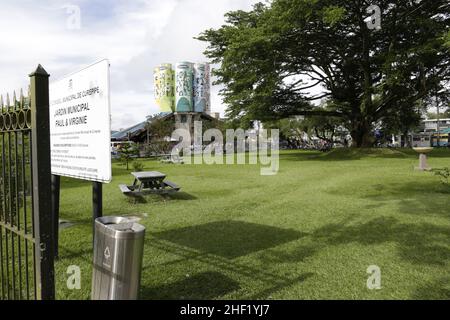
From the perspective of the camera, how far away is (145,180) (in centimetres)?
959

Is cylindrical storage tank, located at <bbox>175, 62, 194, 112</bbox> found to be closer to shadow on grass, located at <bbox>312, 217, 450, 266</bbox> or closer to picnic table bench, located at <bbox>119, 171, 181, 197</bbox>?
picnic table bench, located at <bbox>119, 171, 181, 197</bbox>

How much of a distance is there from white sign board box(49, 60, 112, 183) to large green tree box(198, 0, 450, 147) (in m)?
17.9

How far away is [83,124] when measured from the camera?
377cm

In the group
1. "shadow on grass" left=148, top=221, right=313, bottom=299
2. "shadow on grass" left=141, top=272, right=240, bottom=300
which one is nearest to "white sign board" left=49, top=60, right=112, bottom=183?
"shadow on grass" left=141, top=272, right=240, bottom=300

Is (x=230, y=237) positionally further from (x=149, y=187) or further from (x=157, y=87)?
(x=157, y=87)

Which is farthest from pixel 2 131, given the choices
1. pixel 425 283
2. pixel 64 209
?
pixel 64 209

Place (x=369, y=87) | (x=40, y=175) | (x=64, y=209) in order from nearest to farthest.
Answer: (x=40, y=175), (x=64, y=209), (x=369, y=87)

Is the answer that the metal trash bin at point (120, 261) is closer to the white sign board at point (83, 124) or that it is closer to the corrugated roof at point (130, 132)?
the white sign board at point (83, 124)

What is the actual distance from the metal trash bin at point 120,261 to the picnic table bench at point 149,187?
5.79m

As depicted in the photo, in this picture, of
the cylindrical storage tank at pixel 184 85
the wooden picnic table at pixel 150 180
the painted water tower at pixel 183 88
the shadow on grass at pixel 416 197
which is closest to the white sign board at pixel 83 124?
the wooden picnic table at pixel 150 180

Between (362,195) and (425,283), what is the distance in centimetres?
569

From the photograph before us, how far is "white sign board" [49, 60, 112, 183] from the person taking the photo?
3.46 m
